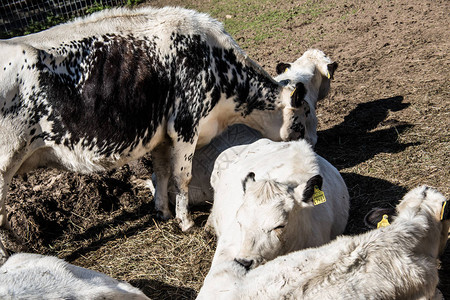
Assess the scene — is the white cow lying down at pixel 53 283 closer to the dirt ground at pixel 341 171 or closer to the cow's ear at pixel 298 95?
the dirt ground at pixel 341 171

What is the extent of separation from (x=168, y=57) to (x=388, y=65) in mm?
5696

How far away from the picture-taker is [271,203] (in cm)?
436

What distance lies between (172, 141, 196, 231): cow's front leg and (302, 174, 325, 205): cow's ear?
2.04 metres

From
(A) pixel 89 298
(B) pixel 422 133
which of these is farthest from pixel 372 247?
(B) pixel 422 133

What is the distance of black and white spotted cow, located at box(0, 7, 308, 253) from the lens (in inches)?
207

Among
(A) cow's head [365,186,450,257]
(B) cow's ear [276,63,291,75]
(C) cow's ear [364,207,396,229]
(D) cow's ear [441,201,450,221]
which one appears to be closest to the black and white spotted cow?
(B) cow's ear [276,63,291,75]

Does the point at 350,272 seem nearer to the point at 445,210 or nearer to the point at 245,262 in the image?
the point at 245,262

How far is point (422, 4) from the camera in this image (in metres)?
12.5

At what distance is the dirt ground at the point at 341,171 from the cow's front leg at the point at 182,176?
0.16 m

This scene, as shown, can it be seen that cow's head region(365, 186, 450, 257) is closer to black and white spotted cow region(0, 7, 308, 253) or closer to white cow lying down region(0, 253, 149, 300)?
white cow lying down region(0, 253, 149, 300)

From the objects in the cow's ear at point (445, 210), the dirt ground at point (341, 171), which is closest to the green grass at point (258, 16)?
the dirt ground at point (341, 171)

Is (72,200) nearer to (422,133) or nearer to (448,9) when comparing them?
(422,133)

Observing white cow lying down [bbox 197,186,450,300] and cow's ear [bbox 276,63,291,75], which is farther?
cow's ear [bbox 276,63,291,75]

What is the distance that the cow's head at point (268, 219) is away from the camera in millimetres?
4234
